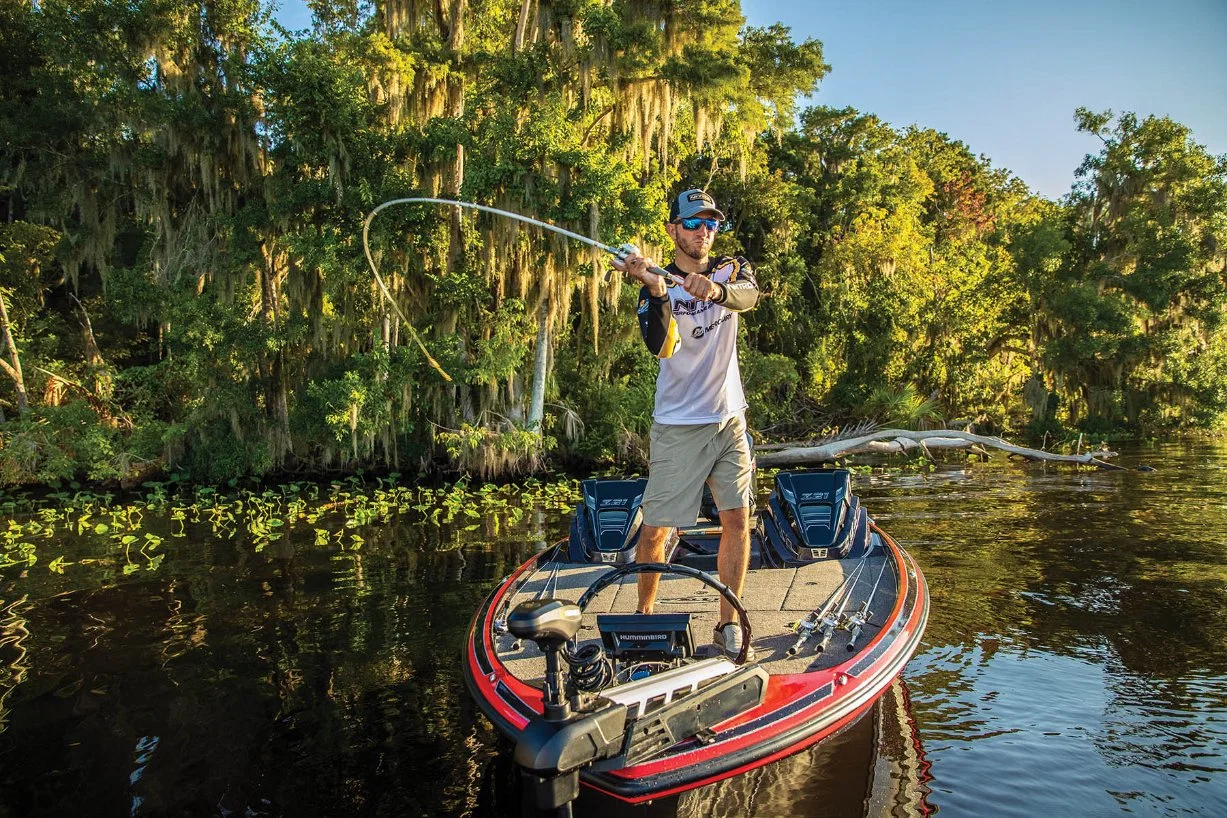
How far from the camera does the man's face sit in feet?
14.4

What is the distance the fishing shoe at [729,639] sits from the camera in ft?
13.2

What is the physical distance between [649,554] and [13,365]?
18763 mm

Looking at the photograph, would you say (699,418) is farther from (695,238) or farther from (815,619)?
(815,619)

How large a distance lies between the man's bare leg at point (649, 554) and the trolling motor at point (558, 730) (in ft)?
4.20

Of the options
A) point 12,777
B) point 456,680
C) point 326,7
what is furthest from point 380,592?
point 326,7

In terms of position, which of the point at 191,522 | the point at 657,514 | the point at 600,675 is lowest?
the point at 191,522

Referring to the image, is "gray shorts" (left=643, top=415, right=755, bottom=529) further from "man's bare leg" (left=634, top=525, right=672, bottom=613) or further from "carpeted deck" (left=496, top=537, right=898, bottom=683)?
"carpeted deck" (left=496, top=537, right=898, bottom=683)

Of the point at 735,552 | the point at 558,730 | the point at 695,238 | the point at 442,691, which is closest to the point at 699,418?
the point at 735,552

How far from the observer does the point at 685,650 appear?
153 inches

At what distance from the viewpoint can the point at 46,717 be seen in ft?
16.9

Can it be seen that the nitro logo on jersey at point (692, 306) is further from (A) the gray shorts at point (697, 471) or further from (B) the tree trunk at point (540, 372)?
(B) the tree trunk at point (540, 372)

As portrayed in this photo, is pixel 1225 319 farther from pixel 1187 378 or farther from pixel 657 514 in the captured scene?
pixel 657 514

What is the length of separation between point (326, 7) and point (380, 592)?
1776 centimetres

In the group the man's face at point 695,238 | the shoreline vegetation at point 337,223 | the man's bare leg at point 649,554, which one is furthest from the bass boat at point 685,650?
the shoreline vegetation at point 337,223
